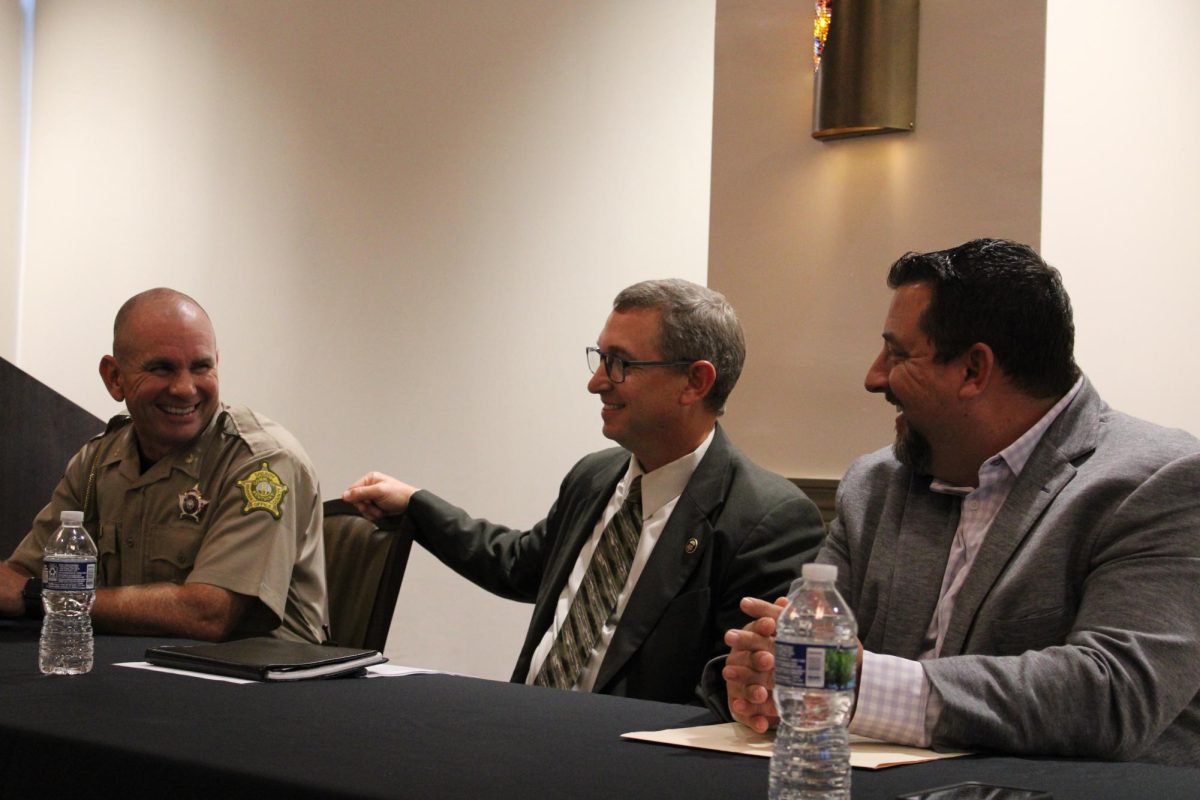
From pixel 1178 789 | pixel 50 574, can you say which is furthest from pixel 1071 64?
pixel 50 574

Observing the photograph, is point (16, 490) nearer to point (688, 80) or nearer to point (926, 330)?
point (688, 80)

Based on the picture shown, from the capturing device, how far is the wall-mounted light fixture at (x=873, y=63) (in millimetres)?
3094

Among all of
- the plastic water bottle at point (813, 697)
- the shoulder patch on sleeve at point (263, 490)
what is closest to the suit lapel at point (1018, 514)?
the plastic water bottle at point (813, 697)

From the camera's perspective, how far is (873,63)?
3.10m

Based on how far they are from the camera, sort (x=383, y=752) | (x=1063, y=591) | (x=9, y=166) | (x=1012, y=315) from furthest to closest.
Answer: (x=9, y=166) → (x=1012, y=315) → (x=1063, y=591) → (x=383, y=752)

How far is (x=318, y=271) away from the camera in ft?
17.6

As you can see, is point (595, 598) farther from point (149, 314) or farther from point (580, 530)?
point (149, 314)

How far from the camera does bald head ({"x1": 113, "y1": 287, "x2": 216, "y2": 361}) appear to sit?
299 cm

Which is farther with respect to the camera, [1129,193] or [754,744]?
[1129,193]

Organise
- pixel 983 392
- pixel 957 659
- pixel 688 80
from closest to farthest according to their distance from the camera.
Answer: pixel 957 659 → pixel 983 392 → pixel 688 80

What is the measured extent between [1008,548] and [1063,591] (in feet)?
0.32

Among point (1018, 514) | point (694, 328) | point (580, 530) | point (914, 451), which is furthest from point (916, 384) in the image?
point (580, 530)

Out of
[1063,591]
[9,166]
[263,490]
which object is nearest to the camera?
[1063,591]

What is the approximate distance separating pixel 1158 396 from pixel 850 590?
123 centimetres
